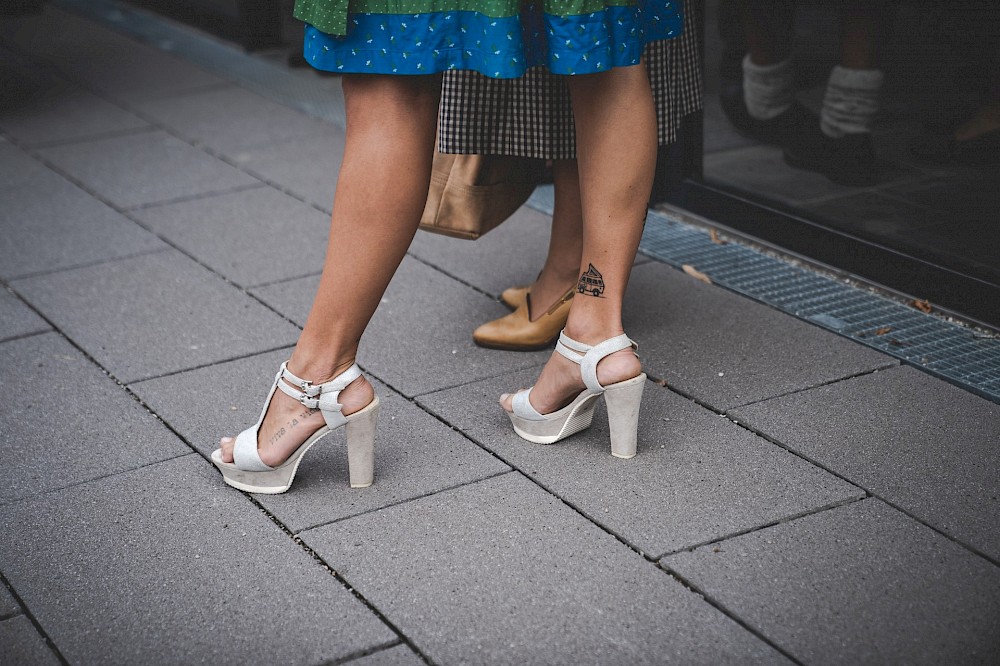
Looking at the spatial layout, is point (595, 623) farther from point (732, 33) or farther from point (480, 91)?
point (732, 33)

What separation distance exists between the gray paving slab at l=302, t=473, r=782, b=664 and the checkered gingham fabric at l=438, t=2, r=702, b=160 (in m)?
0.90

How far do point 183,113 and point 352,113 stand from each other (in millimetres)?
3461

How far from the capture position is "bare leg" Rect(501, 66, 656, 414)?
2139 mm

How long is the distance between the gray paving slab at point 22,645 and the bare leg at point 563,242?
56.5 inches

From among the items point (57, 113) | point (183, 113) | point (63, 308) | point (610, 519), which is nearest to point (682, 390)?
point (610, 519)

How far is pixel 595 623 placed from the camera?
1.75 m

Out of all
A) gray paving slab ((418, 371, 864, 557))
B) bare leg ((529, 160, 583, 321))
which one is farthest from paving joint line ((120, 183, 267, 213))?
gray paving slab ((418, 371, 864, 557))

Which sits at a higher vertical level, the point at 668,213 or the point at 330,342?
the point at 330,342

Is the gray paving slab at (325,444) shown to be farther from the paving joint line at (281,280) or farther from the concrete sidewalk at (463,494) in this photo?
the paving joint line at (281,280)

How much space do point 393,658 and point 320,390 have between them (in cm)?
57

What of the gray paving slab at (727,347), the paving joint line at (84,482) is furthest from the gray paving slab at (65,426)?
the gray paving slab at (727,347)

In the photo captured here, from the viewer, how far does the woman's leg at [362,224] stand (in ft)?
6.48

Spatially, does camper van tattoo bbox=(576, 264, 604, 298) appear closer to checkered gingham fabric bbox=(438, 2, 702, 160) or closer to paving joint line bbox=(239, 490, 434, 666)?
checkered gingham fabric bbox=(438, 2, 702, 160)

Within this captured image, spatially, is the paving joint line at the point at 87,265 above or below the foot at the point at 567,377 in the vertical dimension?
below
